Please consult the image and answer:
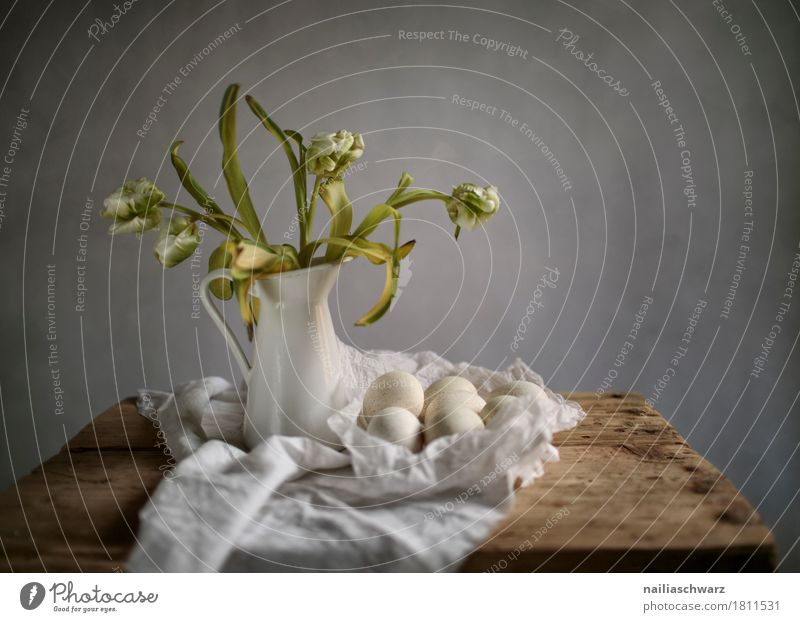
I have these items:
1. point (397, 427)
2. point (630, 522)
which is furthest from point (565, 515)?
point (397, 427)

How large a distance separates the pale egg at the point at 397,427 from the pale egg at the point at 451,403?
2 centimetres

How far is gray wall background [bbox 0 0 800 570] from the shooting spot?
115 cm

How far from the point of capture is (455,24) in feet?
3.83

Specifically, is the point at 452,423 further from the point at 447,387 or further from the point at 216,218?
the point at 216,218

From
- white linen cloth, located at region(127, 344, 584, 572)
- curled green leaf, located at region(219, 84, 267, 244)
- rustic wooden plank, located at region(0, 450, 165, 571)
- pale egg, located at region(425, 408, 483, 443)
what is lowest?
rustic wooden plank, located at region(0, 450, 165, 571)

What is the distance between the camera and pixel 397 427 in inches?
22.9

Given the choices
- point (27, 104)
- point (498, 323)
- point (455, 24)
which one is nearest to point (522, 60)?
point (455, 24)

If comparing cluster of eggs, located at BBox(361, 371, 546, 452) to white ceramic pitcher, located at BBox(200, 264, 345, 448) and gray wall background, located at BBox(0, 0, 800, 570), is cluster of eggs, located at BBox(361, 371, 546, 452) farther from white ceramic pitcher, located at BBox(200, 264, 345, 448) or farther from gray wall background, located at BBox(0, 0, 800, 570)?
gray wall background, located at BBox(0, 0, 800, 570)

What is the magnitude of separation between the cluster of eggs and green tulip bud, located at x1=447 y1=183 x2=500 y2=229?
0.48 ft

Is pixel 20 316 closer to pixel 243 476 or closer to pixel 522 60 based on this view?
pixel 243 476

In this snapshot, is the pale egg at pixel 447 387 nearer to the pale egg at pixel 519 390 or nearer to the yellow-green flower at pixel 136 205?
the pale egg at pixel 519 390

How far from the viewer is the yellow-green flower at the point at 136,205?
58 centimetres
